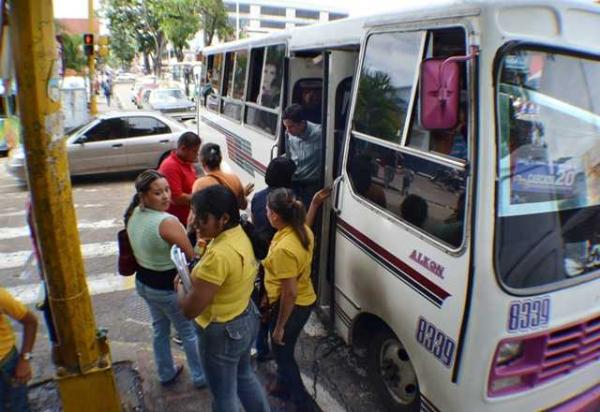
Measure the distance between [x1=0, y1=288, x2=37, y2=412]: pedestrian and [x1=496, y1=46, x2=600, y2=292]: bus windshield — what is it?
95.0 inches

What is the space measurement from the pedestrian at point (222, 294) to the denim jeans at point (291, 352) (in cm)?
45

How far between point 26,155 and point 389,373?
103 inches

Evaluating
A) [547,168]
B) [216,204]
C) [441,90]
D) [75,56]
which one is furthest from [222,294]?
[75,56]

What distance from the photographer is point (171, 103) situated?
68.8 feet

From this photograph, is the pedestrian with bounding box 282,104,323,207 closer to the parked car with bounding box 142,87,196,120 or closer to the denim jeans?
the denim jeans

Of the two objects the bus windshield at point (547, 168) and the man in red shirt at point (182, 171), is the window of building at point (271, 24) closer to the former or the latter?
the man in red shirt at point (182, 171)

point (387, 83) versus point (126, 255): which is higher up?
point (387, 83)

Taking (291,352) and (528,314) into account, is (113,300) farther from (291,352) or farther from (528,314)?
(528,314)

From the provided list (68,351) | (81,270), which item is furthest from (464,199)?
(68,351)

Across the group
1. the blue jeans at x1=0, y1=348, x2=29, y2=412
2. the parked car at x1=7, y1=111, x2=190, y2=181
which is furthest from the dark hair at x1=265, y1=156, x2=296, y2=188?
the parked car at x1=7, y1=111, x2=190, y2=181

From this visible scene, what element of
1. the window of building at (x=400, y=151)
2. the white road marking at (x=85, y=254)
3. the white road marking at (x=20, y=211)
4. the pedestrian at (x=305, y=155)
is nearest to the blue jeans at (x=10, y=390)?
the window of building at (x=400, y=151)

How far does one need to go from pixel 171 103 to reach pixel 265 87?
16.5 metres

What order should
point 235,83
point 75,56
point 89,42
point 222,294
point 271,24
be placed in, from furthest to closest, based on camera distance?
point 271,24, point 75,56, point 89,42, point 235,83, point 222,294

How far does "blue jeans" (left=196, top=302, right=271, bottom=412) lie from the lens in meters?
2.50
